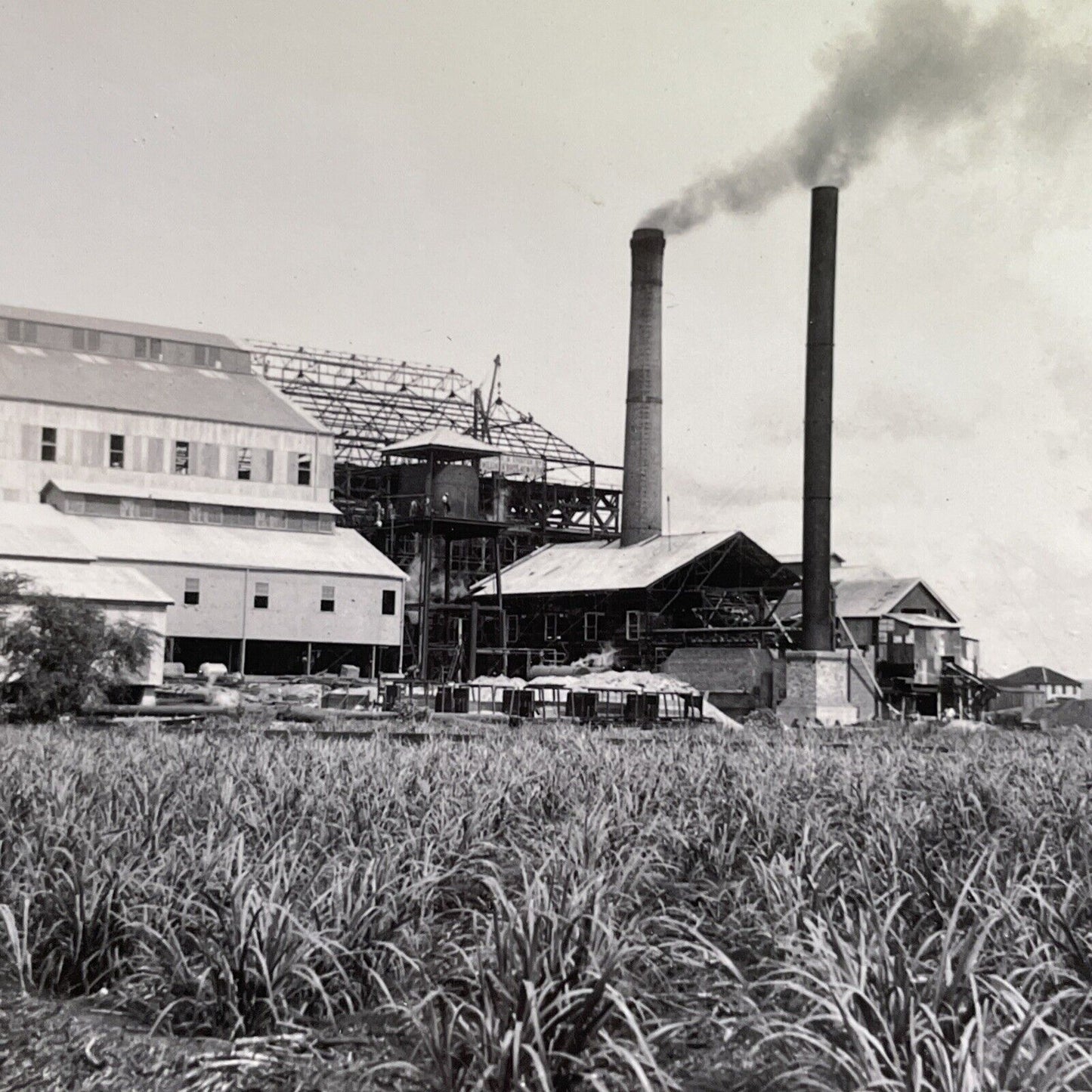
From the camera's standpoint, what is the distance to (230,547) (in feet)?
176

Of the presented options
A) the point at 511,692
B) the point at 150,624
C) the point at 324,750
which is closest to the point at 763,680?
the point at 511,692

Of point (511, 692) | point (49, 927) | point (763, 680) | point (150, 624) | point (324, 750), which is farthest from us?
point (763, 680)

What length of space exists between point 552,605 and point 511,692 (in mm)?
22378

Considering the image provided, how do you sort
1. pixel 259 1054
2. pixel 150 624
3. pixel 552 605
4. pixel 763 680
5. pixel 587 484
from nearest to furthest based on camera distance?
pixel 259 1054 < pixel 150 624 < pixel 763 680 < pixel 552 605 < pixel 587 484

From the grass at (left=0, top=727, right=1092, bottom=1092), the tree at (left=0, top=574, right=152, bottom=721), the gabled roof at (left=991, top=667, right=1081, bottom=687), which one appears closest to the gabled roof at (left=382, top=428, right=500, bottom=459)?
the tree at (left=0, top=574, right=152, bottom=721)

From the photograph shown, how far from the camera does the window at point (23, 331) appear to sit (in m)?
58.4

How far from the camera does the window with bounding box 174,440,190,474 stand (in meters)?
57.3

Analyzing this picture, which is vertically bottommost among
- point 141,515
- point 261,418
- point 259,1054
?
point 259,1054

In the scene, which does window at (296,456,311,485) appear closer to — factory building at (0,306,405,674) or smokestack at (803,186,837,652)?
factory building at (0,306,405,674)

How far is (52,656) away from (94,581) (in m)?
17.0

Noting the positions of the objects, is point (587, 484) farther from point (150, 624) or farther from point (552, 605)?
point (150, 624)

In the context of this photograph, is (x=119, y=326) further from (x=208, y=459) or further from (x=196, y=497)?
(x=196, y=497)

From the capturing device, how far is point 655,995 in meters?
5.65

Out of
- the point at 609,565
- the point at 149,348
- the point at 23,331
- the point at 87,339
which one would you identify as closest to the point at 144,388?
the point at 149,348
